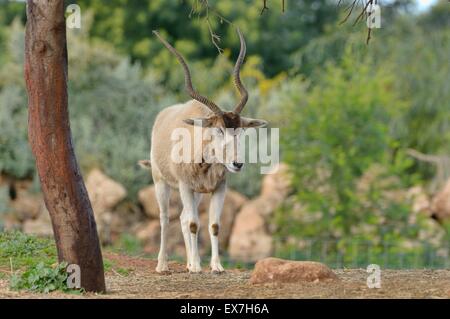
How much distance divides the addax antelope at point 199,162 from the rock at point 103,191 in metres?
7.75

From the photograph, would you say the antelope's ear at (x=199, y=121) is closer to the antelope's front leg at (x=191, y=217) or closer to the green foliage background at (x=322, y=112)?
the antelope's front leg at (x=191, y=217)

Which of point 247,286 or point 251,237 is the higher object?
point 247,286

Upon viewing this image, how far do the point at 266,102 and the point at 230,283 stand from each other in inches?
561

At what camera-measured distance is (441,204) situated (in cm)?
1930

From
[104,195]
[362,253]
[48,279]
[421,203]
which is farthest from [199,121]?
[421,203]

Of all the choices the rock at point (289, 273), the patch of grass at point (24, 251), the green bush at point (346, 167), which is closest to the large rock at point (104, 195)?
the green bush at point (346, 167)

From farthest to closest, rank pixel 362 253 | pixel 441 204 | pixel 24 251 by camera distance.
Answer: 1. pixel 441 204
2. pixel 362 253
3. pixel 24 251

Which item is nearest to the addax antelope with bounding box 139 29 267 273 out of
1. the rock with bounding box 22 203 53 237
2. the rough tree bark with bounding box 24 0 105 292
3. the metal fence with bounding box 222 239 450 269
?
the rough tree bark with bounding box 24 0 105 292

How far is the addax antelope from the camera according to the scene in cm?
935

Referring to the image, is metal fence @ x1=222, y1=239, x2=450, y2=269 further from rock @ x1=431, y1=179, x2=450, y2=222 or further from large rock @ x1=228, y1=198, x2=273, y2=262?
rock @ x1=431, y1=179, x2=450, y2=222

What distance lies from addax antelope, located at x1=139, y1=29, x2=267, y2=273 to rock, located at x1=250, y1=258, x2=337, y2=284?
61.5 inches

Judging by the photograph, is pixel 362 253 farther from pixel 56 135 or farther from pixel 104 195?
pixel 56 135

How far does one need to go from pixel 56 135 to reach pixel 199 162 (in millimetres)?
2565
